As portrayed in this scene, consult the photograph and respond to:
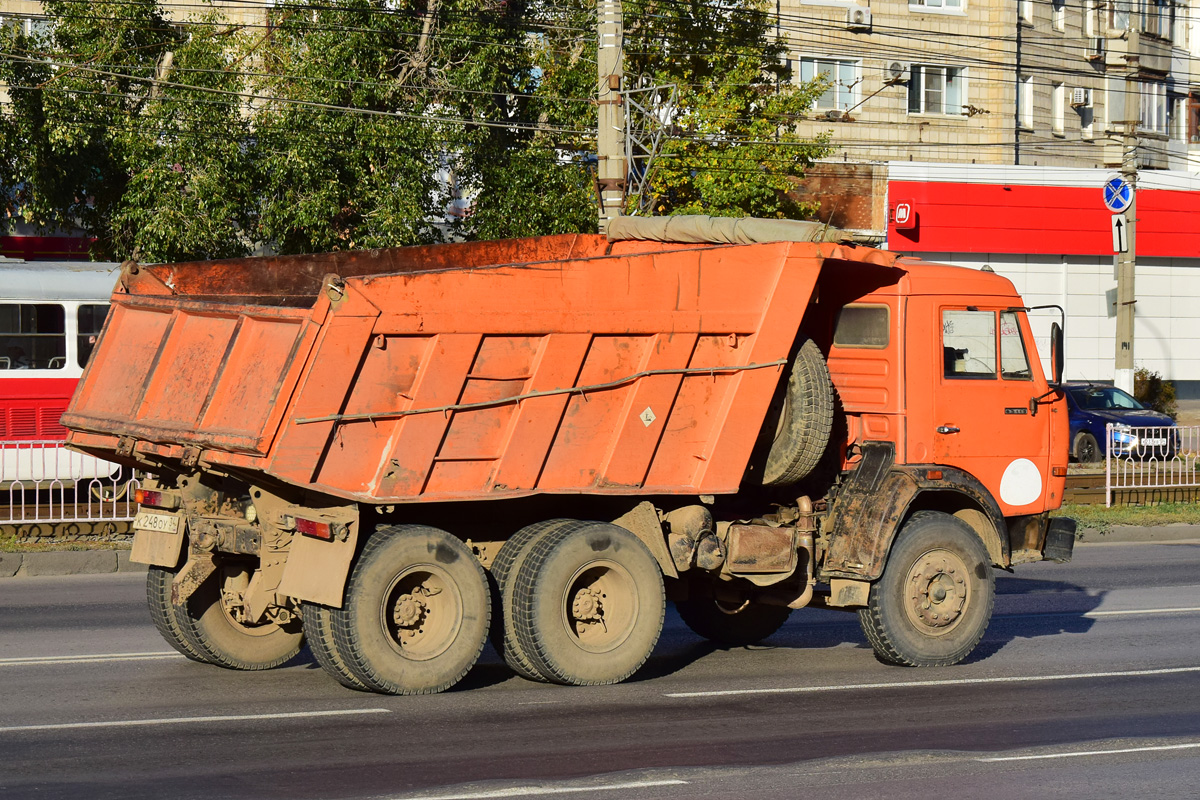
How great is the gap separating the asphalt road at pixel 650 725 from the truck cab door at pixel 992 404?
1314mm

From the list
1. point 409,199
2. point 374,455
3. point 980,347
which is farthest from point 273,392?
point 409,199

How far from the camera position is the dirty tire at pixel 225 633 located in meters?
9.09

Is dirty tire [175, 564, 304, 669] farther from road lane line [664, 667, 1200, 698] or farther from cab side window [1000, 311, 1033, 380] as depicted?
cab side window [1000, 311, 1033, 380]

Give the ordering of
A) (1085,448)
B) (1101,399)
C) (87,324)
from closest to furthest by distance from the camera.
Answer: (87,324) < (1085,448) < (1101,399)

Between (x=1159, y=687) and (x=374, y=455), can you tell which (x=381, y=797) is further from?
(x=1159, y=687)

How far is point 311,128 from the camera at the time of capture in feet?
78.4

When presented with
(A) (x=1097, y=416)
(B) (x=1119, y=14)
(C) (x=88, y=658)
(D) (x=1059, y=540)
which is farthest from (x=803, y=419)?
(B) (x=1119, y=14)

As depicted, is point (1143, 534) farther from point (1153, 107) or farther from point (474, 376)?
point (1153, 107)

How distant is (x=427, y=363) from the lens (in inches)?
316

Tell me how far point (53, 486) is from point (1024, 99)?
111ft

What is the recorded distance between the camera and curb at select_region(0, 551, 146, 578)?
14766 mm

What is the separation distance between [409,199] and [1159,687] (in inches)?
693

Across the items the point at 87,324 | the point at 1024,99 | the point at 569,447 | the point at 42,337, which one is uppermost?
the point at 1024,99

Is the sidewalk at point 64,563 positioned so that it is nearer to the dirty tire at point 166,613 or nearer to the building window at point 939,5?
the dirty tire at point 166,613
